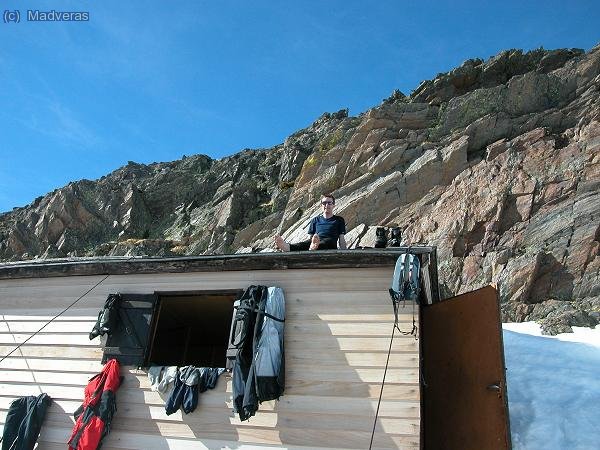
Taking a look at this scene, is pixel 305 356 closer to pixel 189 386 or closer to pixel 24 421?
pixel 189 386

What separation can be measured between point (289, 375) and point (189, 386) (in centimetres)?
154

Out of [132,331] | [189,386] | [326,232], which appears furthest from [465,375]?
[132,331]

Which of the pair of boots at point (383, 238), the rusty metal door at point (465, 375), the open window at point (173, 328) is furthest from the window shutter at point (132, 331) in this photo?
the rusty metal door at point (465, 375)

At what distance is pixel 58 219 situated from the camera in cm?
4662

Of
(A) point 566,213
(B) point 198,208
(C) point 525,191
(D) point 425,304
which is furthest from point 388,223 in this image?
(B) point 198,208

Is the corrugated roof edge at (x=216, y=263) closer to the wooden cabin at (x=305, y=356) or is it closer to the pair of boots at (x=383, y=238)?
the wooden cabin at (x=305, y=356)

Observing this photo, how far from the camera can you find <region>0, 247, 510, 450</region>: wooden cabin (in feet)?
20.1

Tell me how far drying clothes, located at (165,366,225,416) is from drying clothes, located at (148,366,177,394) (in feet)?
0.39

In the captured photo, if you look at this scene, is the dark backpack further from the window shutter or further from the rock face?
the rock face

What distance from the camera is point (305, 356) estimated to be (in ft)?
21.8

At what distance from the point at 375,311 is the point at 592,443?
12.6 ft

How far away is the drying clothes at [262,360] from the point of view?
6.16m

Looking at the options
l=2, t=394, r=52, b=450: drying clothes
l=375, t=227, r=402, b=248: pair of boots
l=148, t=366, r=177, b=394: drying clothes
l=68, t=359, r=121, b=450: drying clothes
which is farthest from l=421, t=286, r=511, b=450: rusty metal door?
l=2, t=394, r=52, b=450: drying clothes

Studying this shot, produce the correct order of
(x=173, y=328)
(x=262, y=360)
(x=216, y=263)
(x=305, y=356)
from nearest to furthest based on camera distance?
(x=262, y=360) → (x=305, y=356) → (x=216, y=263) → (x=173, y=328)
